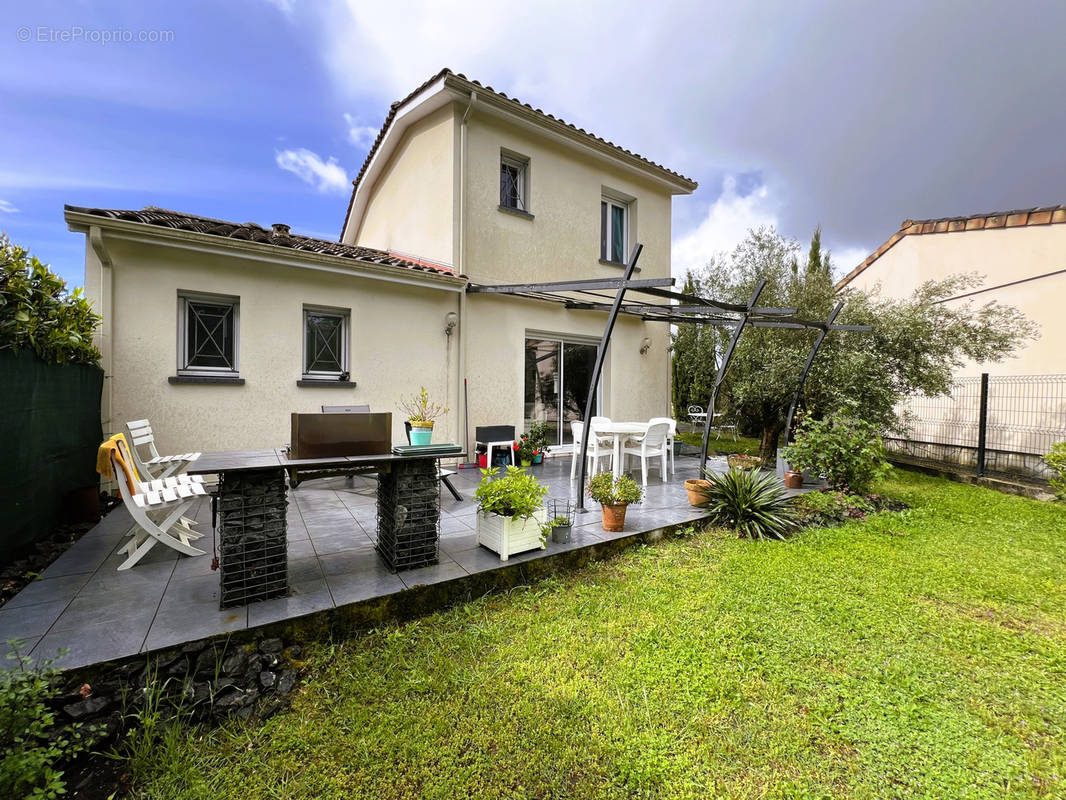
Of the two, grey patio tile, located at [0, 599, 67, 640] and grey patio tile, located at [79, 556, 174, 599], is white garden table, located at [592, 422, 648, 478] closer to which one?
grey patio tile, located at [79, 556, 174, 599]

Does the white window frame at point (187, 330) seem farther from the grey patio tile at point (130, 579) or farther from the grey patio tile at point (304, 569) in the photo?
the grey patio tile at point (304, 569)

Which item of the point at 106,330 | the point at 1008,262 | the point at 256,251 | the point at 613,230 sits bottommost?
the point at 106,330

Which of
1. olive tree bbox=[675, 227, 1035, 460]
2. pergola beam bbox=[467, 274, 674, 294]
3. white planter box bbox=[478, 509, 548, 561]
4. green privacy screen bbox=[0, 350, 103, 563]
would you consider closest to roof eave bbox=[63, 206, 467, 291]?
pergola beam bbox=[467, 274, 674, 294]

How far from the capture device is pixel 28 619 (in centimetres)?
259

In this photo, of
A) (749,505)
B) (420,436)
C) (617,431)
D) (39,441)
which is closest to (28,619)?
(39,441)

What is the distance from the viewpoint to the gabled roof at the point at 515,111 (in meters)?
7.18

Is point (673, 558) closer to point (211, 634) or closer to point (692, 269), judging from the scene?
point (211, 634)

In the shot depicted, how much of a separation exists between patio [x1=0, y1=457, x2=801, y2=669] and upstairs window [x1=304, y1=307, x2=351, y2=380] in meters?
2.28

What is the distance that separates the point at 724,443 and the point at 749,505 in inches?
353

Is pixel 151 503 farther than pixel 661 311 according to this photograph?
No

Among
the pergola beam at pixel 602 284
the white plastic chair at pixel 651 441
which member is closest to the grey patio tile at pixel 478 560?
the pergola beam at pixel 602 284

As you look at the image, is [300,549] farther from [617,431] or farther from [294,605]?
[617,431]

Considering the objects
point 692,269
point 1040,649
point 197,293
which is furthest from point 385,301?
point 692,269

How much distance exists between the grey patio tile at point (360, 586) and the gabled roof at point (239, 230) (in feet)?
15.9
